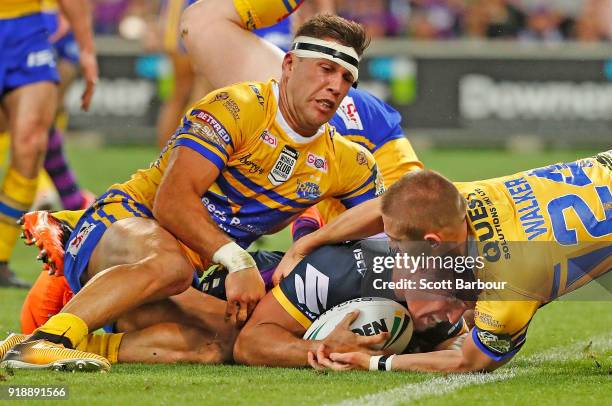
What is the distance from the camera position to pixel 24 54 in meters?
8.48

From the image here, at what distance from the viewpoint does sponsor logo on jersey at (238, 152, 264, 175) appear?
581 cm

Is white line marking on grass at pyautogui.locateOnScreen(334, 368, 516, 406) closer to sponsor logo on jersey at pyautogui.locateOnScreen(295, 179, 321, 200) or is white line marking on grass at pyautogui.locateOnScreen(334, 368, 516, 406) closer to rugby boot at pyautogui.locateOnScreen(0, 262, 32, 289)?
sponsor logo on jersey at pyautogui.locateOnScreen(295, 179, 321, 200)

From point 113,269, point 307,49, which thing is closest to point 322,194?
point 307,49

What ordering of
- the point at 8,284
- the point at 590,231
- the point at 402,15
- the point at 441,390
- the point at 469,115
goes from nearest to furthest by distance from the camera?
1. the point at 441,390
2. the point at 590,231
3. the point at 8,284
4. the point at 469,115
5. the point at 402,15

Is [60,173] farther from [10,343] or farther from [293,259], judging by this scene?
[10,343]

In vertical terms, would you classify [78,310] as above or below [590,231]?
below

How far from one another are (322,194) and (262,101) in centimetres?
54

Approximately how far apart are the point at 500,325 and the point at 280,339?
3.47ft

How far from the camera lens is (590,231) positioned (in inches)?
199

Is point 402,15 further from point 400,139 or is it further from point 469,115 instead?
point 400,139

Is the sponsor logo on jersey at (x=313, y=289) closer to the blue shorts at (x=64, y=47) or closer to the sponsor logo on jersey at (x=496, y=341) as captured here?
the sponsor logo on jersey at (x=496, y=341)

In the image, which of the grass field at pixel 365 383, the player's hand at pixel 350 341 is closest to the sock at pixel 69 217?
the grass field at pixel 365 383

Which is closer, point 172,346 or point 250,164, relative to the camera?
point 172,346

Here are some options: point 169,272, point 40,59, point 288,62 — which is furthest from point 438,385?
point 40,59
